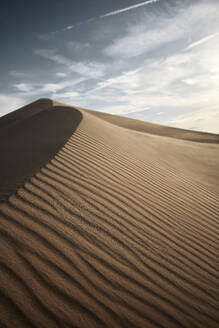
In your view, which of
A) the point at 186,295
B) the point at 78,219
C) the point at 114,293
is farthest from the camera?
the point at 78,219

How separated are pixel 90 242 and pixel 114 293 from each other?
0.58 m

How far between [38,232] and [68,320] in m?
0.89

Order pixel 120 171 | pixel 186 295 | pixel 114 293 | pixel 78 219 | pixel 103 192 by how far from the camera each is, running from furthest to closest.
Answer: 1. pixel 120 171
2. pixel 103 192
3. pixel 78 219
4. pixel 186 295
5. pixel 114 293

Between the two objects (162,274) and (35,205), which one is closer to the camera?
(162,274)

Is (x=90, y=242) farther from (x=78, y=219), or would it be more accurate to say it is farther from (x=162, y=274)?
(x=162, y=274)

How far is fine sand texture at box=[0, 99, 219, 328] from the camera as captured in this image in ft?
5.36

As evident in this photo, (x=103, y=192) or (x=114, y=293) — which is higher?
(x=103, y=192)

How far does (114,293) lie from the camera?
180cm

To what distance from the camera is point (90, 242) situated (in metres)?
2.22

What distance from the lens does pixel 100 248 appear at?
2186mm

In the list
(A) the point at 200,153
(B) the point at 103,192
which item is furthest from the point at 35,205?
(A) the point at 200,153

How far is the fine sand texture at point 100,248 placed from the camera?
1635 millimetres

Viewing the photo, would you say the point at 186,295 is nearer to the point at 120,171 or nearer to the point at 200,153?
the point at 120,171

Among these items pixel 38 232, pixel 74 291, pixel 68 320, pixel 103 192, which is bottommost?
pixel 68 320
